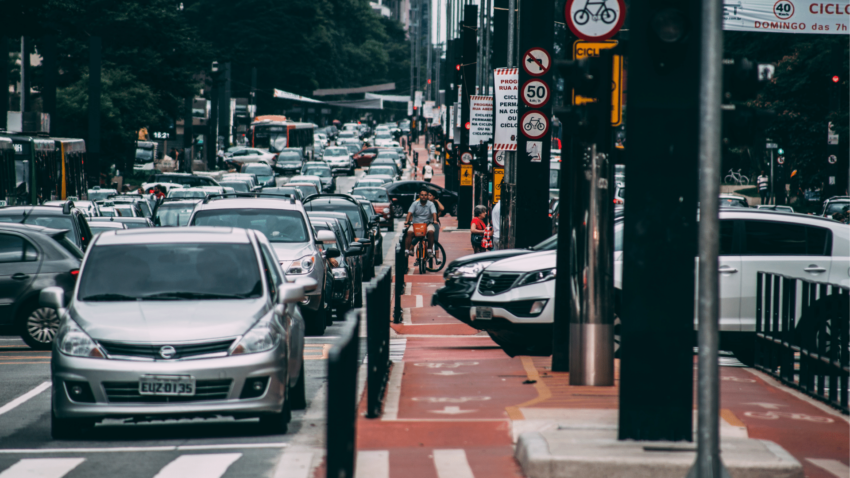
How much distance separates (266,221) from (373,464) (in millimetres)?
9379

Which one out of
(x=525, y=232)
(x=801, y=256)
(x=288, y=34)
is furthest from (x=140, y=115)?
(x=288, y=34)

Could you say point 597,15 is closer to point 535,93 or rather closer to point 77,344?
point 77,344

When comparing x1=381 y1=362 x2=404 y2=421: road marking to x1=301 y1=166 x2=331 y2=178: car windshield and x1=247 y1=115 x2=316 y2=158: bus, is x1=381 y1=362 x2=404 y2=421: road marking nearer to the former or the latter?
x1=301 y1=166 x2=331 y2=178: car windshield

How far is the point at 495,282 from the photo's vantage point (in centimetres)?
1257

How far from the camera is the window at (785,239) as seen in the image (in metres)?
12.3

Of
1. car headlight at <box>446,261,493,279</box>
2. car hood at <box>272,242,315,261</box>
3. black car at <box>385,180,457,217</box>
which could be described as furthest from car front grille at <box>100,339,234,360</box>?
black car at <box>385,180,457,217</box>

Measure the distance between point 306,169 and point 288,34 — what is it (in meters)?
53.1

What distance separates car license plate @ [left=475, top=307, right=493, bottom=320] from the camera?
12320 millimetres

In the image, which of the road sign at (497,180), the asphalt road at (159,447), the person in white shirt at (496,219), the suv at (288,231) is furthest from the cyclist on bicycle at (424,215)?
the asphalt road at (159,447)

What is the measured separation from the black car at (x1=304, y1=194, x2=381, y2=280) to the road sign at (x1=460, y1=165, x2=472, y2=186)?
36.8 ft

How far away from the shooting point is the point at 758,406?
9.12 meters

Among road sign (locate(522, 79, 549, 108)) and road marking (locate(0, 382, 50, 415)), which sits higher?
road sign (locate(522, 79, 549, 108))

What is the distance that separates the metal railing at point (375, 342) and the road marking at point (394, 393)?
0.07 meters

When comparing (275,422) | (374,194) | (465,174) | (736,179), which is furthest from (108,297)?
(736,179)
